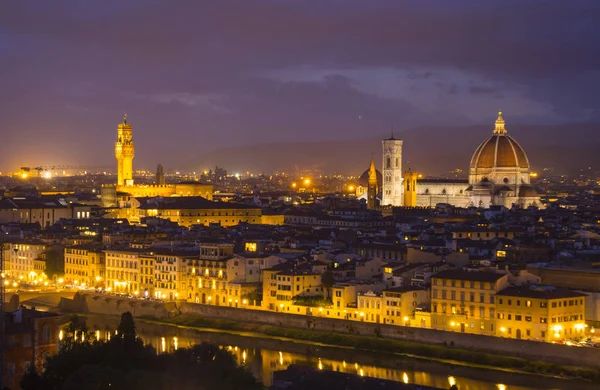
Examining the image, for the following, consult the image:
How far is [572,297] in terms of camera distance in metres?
33.2

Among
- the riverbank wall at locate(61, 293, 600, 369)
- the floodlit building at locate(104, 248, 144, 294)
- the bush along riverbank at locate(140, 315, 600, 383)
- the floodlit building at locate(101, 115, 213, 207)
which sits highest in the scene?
the floodlit building at locate(101, 115, 213, 207)

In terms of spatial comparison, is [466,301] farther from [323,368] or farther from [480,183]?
[480,183]

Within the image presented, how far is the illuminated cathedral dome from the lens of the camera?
83938mm

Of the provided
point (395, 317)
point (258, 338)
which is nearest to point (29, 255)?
point (258, 338)

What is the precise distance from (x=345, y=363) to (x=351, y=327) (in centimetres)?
292

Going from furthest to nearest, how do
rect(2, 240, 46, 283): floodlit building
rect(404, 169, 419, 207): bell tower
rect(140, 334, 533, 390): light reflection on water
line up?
1. rect(404, 169, 419, 207): bell tower
2. rect(2, 240, 46, 283): floodlit building
3. rect(140, 334, 533, 390): light reflection on water

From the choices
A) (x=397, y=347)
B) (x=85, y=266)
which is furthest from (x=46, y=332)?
(x=85, y=266)

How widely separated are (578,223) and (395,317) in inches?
1060

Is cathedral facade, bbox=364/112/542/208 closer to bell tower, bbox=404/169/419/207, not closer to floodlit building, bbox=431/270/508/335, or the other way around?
bell tower, bbox=404/169/419/207

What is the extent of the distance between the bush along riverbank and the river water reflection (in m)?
0.32

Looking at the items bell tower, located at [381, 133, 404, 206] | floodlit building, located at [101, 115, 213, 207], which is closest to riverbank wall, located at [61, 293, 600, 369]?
floodlit building, located at [101, 115, 213, 207]

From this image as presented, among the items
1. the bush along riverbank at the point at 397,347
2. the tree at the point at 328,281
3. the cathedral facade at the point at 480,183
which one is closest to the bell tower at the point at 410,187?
the cathedral facade at the point at 480,183

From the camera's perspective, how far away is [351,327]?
3547 centimetres

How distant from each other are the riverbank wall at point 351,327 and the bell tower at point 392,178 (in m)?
46.5
